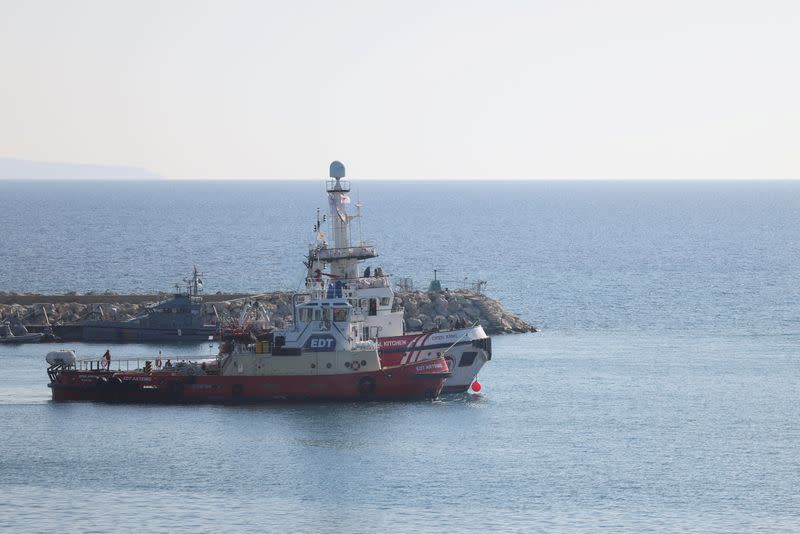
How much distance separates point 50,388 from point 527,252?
357 ft

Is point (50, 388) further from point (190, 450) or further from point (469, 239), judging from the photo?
point (469, 239)

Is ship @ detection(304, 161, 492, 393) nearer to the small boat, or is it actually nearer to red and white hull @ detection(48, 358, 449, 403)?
red and white hull @ detection(48, 358, 449, 403)

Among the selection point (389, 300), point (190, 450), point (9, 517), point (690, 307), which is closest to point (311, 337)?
point (389, 300)

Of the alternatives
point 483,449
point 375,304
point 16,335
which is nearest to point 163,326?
point 16,335

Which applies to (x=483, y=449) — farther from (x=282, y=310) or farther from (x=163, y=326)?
(x=282, y=310)

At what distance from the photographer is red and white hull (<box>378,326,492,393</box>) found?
224ft

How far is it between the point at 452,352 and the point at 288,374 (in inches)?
322

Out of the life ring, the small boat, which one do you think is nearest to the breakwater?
the small boat

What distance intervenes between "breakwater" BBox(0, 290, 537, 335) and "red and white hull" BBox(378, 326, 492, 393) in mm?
21012

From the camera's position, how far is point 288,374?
216 ft

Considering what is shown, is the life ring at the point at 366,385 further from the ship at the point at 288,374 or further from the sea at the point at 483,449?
the sea at the point at 483,449

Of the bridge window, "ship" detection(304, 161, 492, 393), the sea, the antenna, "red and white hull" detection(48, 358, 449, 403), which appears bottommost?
the sea

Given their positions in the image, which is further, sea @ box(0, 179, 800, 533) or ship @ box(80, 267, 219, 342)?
ship @ box(80, 267, 219, 342)

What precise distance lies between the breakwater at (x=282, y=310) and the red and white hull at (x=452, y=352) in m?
21.0
